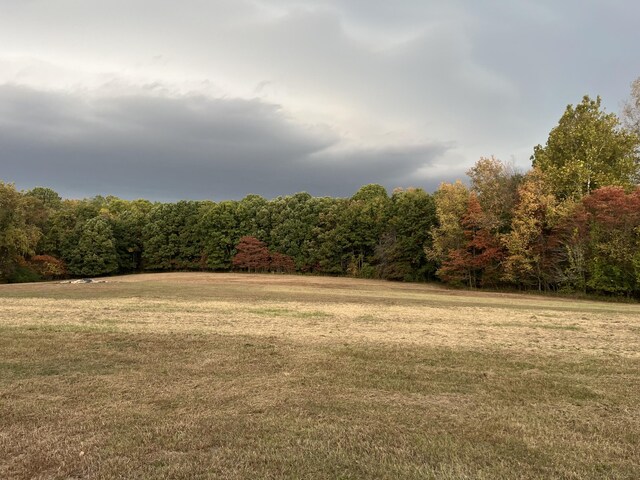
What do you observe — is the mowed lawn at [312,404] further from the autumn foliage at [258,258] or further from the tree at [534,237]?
the autumn foliage at [258,258]

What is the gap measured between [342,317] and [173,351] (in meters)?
8.90

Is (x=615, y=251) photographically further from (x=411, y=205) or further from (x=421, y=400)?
(x=421, y=400)

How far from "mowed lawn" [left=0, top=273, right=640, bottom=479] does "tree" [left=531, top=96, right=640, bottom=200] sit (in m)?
39.2

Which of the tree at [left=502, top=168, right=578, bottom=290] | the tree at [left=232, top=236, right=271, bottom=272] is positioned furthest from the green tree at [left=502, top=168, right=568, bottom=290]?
the tree at [left=232, top=236, right=271, bottom=272]

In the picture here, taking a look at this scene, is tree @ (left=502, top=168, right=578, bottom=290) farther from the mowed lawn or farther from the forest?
the mowed lawn

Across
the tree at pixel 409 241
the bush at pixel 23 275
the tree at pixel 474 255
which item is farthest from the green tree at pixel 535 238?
the bush at pixel 23 275

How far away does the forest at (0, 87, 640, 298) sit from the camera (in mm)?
42281

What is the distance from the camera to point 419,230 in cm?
6303

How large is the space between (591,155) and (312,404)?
166 feet

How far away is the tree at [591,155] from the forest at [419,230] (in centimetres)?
13

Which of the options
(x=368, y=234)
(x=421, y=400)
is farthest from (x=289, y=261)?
(x=421, y=400)

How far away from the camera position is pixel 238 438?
5406 millimetres

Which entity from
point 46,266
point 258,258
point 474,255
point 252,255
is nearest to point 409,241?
point 474,255

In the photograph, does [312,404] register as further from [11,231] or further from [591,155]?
[11,231]
